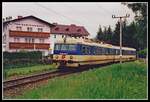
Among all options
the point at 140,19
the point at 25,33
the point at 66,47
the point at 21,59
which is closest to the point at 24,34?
the point at 25,33

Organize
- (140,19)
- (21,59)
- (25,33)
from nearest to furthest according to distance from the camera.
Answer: (25,33) < (140,19) < (21,59)

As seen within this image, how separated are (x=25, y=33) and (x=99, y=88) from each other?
4.24 m

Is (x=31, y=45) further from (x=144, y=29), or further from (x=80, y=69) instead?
(x=144, y=29)

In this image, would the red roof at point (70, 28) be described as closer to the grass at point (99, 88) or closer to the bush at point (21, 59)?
the grass at point (99, 88)

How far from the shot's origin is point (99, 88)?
1430cm

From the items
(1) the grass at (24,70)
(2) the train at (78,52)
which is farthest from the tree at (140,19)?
(1) the grass at (24,70)

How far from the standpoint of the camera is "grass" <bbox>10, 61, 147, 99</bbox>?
13.7 meters

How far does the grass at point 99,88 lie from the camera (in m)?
13.7

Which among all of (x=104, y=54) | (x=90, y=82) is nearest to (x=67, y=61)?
(x=104, y=54)

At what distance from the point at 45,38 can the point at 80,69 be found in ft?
14.4

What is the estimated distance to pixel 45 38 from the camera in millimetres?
19109

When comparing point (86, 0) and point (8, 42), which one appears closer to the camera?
point (86, 0)

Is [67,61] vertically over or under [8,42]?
under

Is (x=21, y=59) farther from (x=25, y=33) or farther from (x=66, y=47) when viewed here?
Answer: (x=25, y=33)
